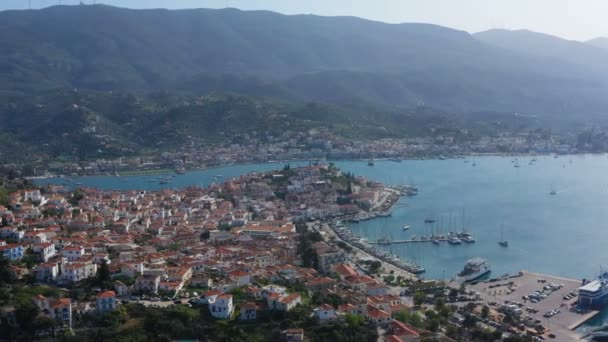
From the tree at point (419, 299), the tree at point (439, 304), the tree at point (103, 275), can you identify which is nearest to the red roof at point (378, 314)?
the tree at point (439, 304)

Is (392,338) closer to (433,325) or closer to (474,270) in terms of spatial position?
(433,325)

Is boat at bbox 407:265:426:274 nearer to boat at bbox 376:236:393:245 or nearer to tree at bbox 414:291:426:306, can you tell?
boat at bbox 376:236:393:245

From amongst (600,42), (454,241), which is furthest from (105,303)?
(600,42)

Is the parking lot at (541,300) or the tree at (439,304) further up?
the tree at (439,304)

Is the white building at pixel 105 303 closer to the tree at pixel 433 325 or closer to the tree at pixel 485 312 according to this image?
the tree at pixel 433 325

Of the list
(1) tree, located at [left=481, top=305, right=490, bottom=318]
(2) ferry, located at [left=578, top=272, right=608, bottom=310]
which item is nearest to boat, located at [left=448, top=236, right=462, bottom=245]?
(2) ferry, located at [left=578, top=272, right=608, bottom=310]

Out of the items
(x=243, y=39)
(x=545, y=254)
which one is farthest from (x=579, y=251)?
(x=243, y=39)
